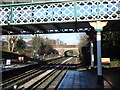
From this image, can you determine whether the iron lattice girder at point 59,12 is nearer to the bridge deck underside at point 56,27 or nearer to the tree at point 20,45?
the bridge deck underside at point 56,27

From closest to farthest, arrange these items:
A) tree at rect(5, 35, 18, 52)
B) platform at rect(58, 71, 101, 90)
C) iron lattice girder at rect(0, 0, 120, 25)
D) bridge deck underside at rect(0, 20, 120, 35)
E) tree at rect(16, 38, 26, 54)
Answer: iron lattice girder at rect(0, 0, 120, 25) < platform at rect(58, 71, 101, 90) < bridge deck underside at rect(0, 20, 120, 35) < tree at rect(5, 35, 18, 52) < tree at rect(16, 38, 26, 54)

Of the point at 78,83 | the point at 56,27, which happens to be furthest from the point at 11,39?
the point at 78,83

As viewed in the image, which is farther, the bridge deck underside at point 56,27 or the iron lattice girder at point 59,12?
the bridge deck underside at point 56,27

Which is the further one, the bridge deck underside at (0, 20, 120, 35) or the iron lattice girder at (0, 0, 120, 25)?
the bridge deck underside at (0, 20, 120, 35)

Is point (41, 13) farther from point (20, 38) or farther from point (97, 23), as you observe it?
point (20, 38)

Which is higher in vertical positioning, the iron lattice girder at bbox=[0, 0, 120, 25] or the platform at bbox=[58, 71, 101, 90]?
the iron lattice girder at bbox=[0, 0, 120, 25]

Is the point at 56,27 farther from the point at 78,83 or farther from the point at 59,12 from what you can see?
the point at 78,83

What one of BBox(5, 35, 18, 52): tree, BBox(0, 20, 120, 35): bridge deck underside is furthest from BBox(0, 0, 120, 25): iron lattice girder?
BBox(5, 35, 18, 52): tree

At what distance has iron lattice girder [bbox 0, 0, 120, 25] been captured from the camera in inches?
264

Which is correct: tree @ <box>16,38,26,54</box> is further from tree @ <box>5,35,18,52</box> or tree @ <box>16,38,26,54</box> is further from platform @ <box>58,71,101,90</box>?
platform @ <box>58,71,101,90</box>

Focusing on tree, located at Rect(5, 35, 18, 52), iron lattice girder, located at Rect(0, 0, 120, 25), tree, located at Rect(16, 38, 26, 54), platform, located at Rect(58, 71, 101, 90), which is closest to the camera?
iron lattice girder, located at Rect(0, 0, 120, 25)

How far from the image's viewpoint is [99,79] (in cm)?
750

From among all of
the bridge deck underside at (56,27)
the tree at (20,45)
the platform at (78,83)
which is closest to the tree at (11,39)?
the tree at (20,45)

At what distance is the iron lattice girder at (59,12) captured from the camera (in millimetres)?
6695
